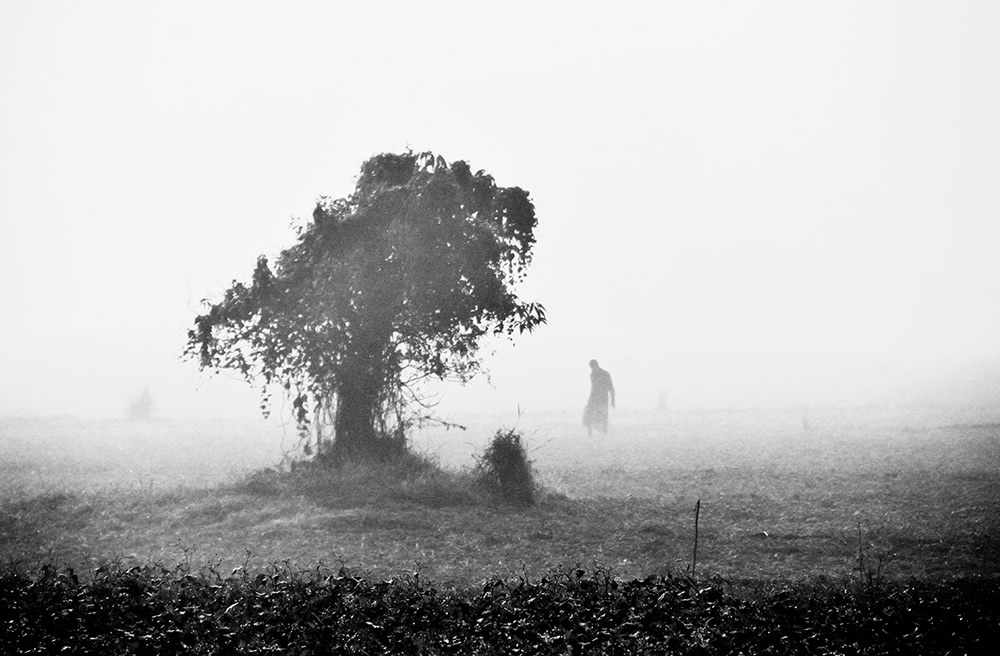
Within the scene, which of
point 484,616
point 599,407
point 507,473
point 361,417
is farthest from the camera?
point 599,407

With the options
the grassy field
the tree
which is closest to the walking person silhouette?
the grassy field

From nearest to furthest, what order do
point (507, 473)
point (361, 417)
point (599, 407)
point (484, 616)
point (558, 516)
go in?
1. point (484, 616)
2. point (558, 516)
3. point (507, 473)
4. point (361, 417)
5. point (599, 407)

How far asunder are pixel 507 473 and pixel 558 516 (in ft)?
6.94

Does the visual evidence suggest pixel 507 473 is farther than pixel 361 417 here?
No

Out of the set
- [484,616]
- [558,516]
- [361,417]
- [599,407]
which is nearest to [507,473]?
[558,516]

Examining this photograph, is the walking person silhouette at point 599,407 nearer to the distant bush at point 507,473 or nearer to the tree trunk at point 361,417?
the tree trunk at point 361,417

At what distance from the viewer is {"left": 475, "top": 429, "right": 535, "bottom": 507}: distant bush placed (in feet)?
51.1

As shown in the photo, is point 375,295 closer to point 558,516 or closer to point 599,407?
point 558,516

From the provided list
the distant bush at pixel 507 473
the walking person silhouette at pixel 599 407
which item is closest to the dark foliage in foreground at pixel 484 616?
the distant bush at pixel 507 473

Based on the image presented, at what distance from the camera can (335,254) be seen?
17531mm

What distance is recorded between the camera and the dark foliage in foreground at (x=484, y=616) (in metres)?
7.11

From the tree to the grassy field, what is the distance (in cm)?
265

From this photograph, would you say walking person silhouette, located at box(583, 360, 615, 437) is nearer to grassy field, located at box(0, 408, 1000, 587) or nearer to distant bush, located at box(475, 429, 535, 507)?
grassy field, located at box(0, 408, 1000, 587)

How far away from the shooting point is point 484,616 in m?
7.85
